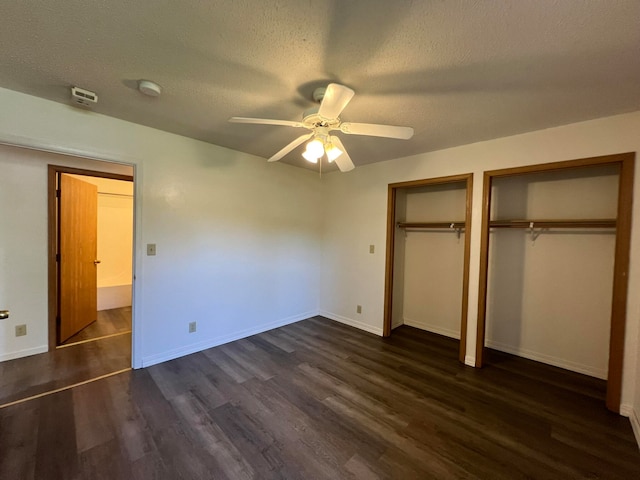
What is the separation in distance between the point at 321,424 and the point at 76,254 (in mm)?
3566

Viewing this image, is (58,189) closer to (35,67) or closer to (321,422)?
(35,67)

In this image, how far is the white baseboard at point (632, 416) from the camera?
1793mm

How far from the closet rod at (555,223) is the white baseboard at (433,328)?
5.08 feet

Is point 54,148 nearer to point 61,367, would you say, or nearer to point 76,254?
point 76,254

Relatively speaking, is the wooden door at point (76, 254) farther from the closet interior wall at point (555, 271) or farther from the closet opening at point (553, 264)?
the closet interior wall at point (555, 271)

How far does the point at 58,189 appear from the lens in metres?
2.88

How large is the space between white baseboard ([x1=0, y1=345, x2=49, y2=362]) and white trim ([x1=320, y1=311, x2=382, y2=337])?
340 centimetres

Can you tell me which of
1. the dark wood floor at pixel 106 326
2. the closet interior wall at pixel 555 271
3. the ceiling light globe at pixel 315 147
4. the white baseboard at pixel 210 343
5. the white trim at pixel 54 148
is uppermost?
the white trim at pixel 54 148

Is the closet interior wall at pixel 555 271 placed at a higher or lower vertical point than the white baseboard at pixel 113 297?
higher

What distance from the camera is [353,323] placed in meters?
3.85

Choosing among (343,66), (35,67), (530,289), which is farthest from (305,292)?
(35,67)

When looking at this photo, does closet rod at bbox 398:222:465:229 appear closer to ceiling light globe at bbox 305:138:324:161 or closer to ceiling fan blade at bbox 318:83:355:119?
ceiling light globe at bbox 305:138:324:161

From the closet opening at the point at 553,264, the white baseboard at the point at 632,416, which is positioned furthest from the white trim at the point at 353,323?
the white baseboard at the point at 632,416

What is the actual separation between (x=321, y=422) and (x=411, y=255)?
265 cm
